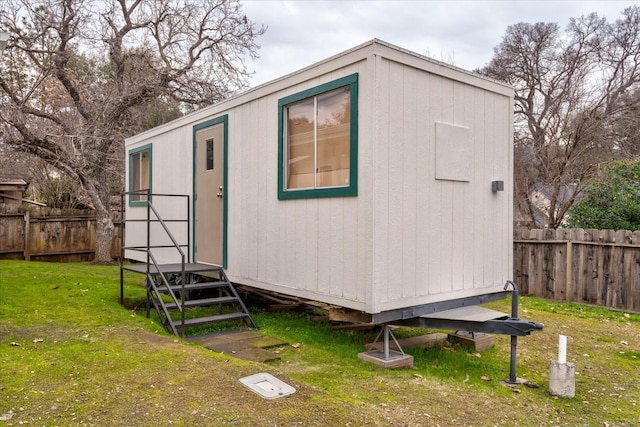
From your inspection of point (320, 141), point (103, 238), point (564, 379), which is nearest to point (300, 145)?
point (320, 141)

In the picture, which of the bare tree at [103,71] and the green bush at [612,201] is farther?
the bare tree at [103,71]

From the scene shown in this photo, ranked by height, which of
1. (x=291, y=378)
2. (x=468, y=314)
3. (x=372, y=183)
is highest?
(x=372, y=183)

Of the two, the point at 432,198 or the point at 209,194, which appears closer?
the point at 432,198

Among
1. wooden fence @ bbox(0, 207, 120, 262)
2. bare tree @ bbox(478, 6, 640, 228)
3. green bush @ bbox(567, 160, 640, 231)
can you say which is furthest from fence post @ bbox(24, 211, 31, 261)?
bare tree @ bbox(478, 6, 640, 228)

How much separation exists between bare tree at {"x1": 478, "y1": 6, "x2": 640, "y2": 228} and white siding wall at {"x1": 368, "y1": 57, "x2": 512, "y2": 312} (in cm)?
609

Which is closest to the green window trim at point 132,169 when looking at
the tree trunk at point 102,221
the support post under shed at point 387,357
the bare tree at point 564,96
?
the tree trunk at point 102,221

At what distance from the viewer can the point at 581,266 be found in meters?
7.82

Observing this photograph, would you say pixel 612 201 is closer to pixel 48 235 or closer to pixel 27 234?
pixel 48 235

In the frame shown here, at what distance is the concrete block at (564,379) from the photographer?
3.96 metres

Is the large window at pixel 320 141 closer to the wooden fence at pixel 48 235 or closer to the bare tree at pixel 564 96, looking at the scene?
the bare tree at pixel 564 96

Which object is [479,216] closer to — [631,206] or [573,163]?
[631,206]

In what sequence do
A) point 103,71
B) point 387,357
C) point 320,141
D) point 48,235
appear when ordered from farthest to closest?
1. point 103,71
2. point 48,235
3. point 320,141
4. point 387,357

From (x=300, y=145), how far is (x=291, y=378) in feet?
7.95

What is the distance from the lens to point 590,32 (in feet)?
53.5
